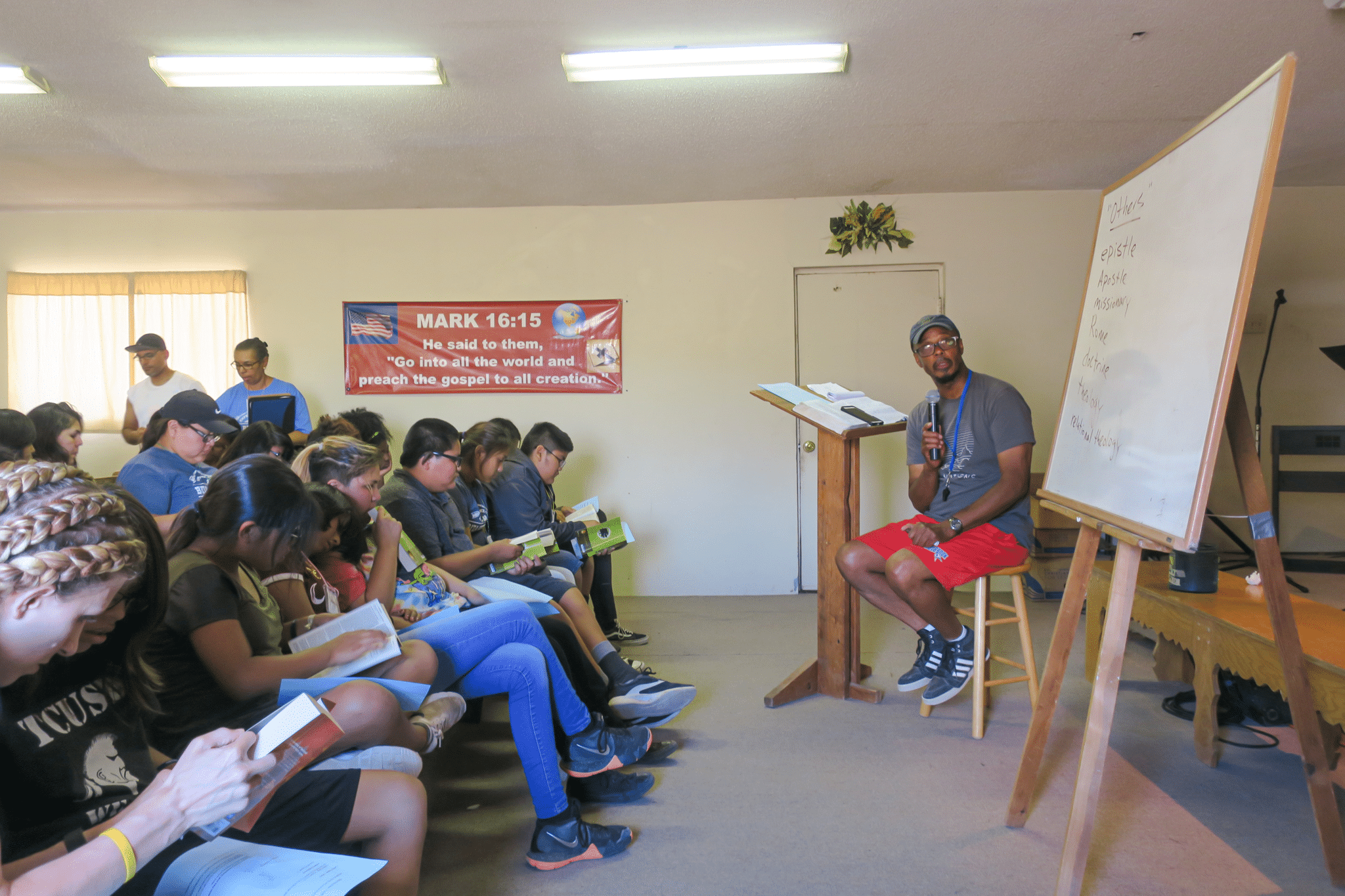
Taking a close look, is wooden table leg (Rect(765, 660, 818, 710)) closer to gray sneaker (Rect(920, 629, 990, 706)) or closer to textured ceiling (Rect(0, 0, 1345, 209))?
gray sneaker (Rect(920, 629, 990, 706))

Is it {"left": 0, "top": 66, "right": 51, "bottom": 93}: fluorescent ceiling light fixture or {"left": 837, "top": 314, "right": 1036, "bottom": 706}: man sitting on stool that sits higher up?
{"left": 0, "top": 66, "right": 51, "bottom": 93}: fluorescent ceiling light fixture

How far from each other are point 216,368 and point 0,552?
417cm

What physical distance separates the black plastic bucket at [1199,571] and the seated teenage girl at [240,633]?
2302 millimetres

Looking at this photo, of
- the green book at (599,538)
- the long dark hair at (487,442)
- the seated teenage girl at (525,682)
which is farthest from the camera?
the green book at (599,538)

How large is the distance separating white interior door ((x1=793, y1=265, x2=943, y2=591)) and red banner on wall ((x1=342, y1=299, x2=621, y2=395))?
1127 mm

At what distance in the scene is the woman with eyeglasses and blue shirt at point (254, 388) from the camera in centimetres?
412

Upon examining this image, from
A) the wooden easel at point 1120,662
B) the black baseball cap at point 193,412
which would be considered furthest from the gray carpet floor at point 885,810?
the black baseball cap at point 193,412

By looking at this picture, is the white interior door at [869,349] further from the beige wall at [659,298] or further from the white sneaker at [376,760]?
the white sneaker at [376,760]

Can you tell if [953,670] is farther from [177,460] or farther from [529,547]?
[177,460]

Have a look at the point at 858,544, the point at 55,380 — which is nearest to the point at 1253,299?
the point at 858,544

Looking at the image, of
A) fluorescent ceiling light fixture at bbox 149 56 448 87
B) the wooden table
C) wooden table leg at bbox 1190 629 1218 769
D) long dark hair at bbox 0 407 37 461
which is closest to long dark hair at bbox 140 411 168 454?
long dark hair at bbox 0 407 37 461

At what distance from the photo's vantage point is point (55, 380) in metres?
4.53

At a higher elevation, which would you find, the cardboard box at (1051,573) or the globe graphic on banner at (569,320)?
the globe graphic on banner at (569,320)

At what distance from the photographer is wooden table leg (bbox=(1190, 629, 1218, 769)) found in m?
2.20
